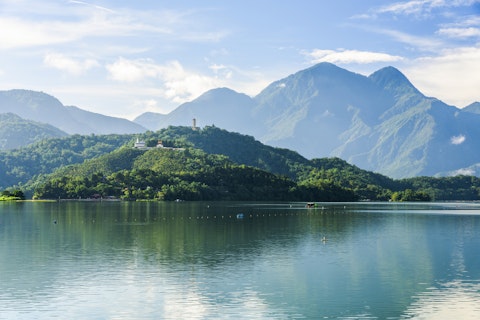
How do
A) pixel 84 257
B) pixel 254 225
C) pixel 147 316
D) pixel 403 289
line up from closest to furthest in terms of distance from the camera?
1. pixel 147 316
2. pixel 403 289
3. pixel 84 257
4. pixel 254 225

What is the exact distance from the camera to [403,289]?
156 feet

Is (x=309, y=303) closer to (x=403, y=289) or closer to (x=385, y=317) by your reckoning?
(x=385, y=317)

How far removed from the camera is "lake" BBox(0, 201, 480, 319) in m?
40.6

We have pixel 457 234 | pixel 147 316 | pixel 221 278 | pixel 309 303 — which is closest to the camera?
pixel 147 316

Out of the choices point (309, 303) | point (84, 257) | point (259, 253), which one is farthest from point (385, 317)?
point (84, 257)

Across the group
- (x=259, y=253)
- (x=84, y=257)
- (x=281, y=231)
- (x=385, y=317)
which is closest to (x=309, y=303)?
(x=385, y=317)

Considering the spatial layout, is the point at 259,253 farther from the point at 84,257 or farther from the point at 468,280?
the point at 468,280

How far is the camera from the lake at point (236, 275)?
40562 millimetres

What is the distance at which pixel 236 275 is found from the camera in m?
52.7

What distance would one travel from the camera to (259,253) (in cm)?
6738

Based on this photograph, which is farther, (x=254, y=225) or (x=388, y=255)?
(x=254, y=225)

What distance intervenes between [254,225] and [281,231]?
1275 cm

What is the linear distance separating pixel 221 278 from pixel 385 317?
53.9ft

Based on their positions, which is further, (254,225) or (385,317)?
(254,225)
